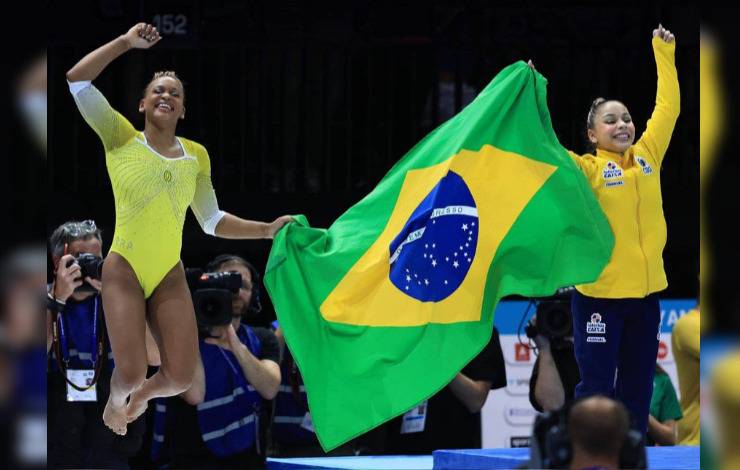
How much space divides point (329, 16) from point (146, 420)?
372 cm

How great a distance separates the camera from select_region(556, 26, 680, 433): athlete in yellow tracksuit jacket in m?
5.68

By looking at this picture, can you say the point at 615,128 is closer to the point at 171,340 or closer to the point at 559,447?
the point at 171,340

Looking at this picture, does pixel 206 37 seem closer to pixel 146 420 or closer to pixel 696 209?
pixel 146 420

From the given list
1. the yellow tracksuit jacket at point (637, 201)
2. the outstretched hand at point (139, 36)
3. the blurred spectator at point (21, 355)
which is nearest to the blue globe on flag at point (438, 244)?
the yellow tracksuit jacket at point (637, 201)

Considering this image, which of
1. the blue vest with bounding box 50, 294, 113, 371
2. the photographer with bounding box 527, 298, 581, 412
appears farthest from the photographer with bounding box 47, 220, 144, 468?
the photographer with bounding box 527, 298, 581, 412

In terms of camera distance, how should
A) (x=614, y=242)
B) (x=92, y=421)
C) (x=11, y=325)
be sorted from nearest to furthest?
1. (x=11, y=325)
2. (x=614, y=242)
3. (x=92, y=421)

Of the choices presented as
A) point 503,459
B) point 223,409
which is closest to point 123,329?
point 223,409

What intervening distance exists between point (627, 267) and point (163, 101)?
2.37 m

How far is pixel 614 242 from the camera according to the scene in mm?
5711

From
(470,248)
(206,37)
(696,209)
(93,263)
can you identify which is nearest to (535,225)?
(470,248)

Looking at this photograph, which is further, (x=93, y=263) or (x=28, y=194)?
(x=93, y=263)

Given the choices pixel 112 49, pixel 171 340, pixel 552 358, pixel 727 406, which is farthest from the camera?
pixel 552 358

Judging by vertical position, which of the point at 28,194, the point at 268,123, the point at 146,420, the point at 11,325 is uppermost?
the point at 268,123

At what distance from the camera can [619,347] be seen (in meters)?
5.81
